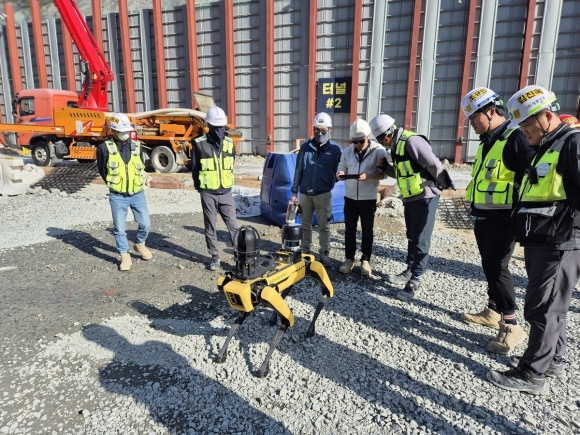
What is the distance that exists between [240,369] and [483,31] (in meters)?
12.8

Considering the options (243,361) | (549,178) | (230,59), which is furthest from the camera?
(230,59)

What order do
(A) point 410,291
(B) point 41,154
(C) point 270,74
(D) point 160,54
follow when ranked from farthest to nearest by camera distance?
(D) point 160,54 < (C) point 270,74 < (B) point 41,154 < (A) point 410,291

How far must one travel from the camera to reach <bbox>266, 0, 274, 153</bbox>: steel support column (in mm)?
13559

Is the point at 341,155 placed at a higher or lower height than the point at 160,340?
higher

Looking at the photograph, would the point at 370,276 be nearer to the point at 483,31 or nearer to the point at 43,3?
the point at 483,31

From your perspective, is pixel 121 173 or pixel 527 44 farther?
pixel 527 44

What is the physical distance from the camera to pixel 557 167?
2115 mm

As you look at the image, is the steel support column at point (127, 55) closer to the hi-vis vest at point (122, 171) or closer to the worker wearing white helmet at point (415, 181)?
the hi-vis vest at point (122, 171)

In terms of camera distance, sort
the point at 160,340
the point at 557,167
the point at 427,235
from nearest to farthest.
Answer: the point at 557,167 → the point at 160,340 → the point at 427,235

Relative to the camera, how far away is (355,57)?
42.3ft

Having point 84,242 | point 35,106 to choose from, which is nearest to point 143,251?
point 84,242

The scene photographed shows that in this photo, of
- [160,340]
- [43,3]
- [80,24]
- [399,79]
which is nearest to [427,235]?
[160,340]

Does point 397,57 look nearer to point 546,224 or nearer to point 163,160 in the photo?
point 163,160

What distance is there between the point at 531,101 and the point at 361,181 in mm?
2252
